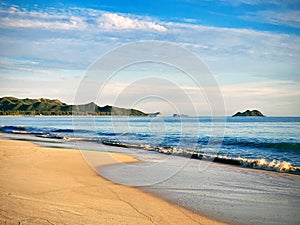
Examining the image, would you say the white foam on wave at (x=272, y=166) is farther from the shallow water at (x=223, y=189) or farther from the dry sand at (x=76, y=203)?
the dry sand at (x=76, y=203)

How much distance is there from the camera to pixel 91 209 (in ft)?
21.1

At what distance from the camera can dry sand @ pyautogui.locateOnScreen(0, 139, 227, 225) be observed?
5.76 meters

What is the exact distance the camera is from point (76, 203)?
681 cm

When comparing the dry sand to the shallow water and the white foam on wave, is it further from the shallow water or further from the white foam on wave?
the white foam on wave

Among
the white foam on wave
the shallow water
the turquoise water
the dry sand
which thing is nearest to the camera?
the dry sand

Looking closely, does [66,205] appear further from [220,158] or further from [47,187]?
[220,158]

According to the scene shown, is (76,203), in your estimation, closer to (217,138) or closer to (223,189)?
(223,189)

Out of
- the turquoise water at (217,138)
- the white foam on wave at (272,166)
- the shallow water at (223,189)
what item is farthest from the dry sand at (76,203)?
the turquoise water at (217,138)

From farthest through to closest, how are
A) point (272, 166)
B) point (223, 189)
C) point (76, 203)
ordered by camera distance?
point (272, 166), point (223, 189), point (76, 203)

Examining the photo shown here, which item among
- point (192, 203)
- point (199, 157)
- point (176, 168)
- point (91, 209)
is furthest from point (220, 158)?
point (91, 209)

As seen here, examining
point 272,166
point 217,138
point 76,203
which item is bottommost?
point 76,203

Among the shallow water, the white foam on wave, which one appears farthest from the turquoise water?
the shallow water

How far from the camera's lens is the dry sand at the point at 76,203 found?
576 cm

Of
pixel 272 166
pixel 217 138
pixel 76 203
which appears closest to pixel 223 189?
pixel 76 203
